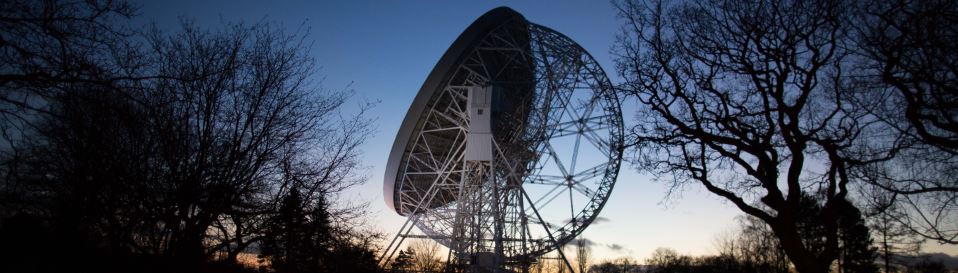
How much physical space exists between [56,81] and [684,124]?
10339 millimetres

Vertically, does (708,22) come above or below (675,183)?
above

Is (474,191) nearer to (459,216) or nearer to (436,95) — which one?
(459,216)

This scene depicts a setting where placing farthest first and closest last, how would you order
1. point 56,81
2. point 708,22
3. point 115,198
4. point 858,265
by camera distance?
point 858,265 < point 708,22 < point 115,198 < point 56,81

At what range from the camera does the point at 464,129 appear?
86.1 feet

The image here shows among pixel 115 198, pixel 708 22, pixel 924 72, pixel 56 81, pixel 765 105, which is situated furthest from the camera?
pixel 708 22

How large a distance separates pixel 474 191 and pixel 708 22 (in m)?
15.6

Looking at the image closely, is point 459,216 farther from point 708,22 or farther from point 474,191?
point 708,22

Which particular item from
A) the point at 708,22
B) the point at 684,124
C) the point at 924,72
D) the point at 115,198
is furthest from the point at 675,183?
the point at 115,198

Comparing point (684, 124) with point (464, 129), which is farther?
point (464, 129)

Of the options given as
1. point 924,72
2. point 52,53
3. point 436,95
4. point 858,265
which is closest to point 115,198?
point 52,53

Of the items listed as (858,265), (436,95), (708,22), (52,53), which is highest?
(436,95)

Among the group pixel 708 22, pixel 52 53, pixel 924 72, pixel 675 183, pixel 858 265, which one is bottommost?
pixel 858 265

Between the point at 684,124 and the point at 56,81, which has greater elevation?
the point at 684,124

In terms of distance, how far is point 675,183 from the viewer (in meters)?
12.2
